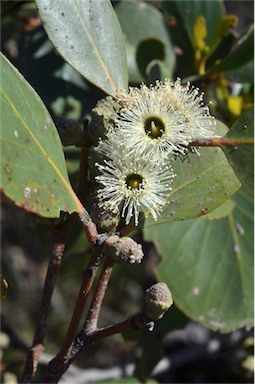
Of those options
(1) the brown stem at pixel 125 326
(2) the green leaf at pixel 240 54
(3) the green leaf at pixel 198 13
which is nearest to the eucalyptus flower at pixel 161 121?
(1) the brown stem at pixel 125 326

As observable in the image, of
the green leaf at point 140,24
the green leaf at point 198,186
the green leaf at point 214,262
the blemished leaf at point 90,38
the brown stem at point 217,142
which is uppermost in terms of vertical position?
the blemished leaf at point 90,38

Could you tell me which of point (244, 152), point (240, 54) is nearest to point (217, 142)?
point (244, 152)

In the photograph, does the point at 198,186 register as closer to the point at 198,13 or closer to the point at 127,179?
the point at 127,179

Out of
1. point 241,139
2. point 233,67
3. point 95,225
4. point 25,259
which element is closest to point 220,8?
point 233,67

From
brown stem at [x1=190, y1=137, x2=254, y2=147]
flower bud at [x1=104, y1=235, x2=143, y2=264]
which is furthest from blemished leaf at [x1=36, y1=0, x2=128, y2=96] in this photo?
flower bud at [x1=104, y1=235, x2=143, y2=264]

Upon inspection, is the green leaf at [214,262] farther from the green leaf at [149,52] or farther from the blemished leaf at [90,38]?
the blemished leaf at [90,38]

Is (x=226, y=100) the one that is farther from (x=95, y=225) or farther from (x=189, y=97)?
(x=95, y=225)

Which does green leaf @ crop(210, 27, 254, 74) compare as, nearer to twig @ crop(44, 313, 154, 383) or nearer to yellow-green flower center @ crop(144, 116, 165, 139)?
yellow-green flower center @ crop(144, 116, 165, 139)
